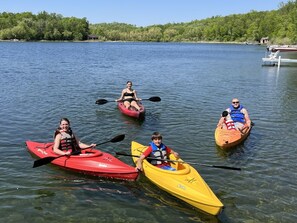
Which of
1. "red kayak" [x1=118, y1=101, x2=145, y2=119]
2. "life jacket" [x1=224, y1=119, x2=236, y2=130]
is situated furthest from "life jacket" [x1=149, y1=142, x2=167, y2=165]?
"red kayak" [x1=118, y1=101, x2=145, y2=119]

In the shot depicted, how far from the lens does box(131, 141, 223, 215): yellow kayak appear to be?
738 centimetres

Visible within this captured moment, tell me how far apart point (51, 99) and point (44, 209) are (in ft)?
41.4

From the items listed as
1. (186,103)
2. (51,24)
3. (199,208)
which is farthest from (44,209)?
(51,24)

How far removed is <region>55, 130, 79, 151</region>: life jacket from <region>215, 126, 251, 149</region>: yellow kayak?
4796mm

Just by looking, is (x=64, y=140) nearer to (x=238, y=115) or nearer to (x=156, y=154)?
(x=156, y=154)

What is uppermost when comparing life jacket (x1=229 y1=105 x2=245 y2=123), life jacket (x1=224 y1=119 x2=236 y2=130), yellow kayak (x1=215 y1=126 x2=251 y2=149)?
life jacket (x1=229 y1=105 x2=245 y2=123)

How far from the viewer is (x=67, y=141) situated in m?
9.71

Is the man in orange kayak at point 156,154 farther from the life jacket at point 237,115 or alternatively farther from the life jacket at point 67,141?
the life jacket at point 237,115

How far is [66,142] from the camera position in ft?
31.9

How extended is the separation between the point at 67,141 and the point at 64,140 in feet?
0.28

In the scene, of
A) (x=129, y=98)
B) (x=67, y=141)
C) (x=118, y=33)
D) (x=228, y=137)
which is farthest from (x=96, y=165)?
(x=118, y=33)

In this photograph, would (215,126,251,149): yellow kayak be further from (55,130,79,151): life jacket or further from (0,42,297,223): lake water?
(55,130,79,151): life jacket

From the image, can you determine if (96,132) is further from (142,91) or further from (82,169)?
(142,91)

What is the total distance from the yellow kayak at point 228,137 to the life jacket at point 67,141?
15.7ft
